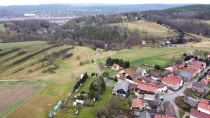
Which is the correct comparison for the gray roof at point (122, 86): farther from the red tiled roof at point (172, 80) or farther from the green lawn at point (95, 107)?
the red tiled roof at point (172, 80)

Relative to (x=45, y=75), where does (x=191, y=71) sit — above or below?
above

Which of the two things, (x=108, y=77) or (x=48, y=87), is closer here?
(x=48, y=87)

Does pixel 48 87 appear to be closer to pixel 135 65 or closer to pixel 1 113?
pixel 1 113

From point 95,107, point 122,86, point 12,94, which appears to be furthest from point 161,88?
point 12,94

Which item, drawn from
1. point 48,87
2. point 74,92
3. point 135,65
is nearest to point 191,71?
point 135,65

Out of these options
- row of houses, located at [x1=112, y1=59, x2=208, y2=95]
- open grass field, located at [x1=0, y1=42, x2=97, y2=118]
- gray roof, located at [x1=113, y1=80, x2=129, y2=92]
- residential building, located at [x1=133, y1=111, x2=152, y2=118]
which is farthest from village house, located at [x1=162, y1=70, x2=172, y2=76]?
residential building, located at [x1=133, y1=111, x2=152, y2=118]

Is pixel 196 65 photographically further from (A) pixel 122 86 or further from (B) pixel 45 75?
(B) pixel 45 75
